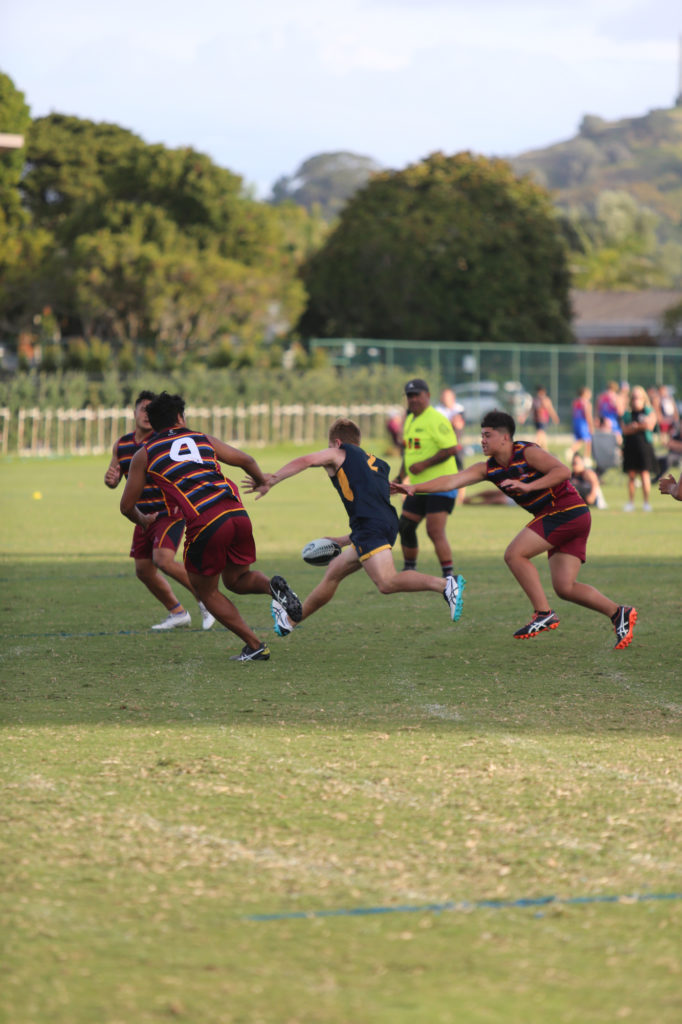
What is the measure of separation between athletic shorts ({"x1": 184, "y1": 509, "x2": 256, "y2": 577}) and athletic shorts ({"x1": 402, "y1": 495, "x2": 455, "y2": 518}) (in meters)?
4.51

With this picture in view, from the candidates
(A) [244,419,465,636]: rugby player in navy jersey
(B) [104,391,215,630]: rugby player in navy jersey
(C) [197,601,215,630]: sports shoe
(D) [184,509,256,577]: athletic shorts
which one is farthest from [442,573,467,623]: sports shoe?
(C) [197,601,215,630]: sports shoe

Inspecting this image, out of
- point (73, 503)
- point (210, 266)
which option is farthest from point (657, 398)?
point (210, 266)

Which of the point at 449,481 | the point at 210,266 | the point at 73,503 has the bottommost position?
the point at 73,503

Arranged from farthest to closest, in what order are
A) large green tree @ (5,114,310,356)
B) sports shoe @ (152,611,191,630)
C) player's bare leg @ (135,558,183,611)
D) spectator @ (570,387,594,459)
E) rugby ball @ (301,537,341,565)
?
1. large green tree @ (5,114,310,356)
2. spectator @ (570,387,594,459)
3. sports shoe @ (152,611,191,630)
4. player's bare leg @ (135,558,183,611)
5. rugby ball @ (301,537,341,565)

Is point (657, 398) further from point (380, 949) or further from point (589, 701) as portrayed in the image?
point (380, 949)

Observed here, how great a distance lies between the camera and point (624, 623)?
9.51 meters

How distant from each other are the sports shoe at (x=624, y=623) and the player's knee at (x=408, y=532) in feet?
13.3

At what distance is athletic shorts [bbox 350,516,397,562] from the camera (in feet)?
30.4

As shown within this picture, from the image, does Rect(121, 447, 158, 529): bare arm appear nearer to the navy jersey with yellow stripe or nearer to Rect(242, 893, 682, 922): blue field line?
the navy jersey with yellow stripe

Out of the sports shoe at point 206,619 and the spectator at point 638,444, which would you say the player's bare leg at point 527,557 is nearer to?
the sports shoe at point 206,619

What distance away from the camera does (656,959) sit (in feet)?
13.3

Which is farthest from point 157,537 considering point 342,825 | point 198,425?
point 198,425

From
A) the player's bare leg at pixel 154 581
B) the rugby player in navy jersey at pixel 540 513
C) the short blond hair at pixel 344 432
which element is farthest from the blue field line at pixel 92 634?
the rugby player in navy jersey at pixel 540 513

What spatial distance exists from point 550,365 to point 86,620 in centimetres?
3969
